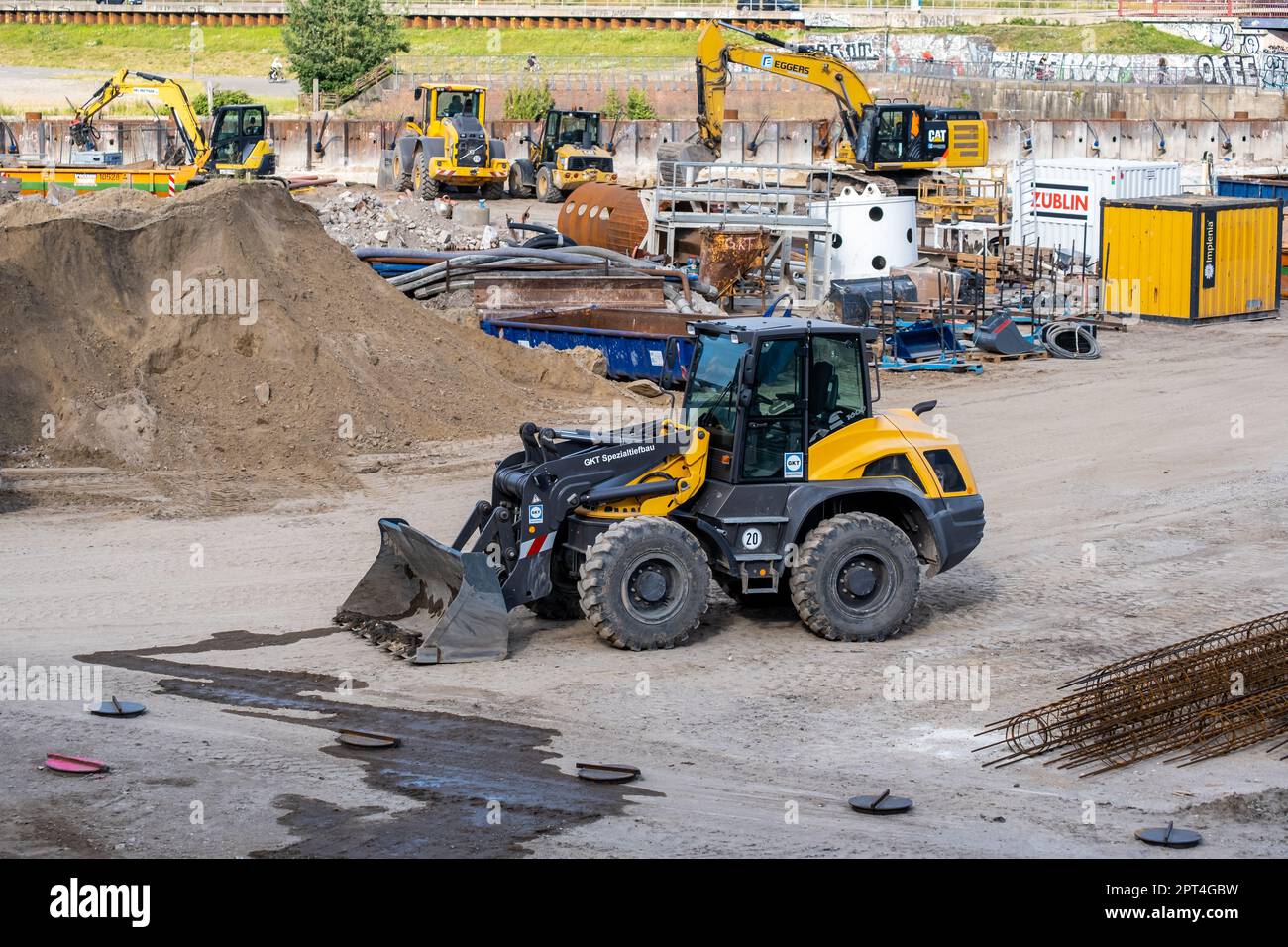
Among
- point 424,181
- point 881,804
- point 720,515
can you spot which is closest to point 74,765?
point 881,804

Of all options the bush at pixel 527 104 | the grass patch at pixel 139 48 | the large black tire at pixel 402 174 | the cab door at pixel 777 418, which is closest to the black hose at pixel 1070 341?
the cab door at pixel 777 418

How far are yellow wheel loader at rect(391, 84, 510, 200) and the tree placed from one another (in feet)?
56.6

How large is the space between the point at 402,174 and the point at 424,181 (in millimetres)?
2329

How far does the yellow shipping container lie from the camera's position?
27.1 metres

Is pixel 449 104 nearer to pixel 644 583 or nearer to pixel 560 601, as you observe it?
pixel 560 601

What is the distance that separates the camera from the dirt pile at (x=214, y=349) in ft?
55.3

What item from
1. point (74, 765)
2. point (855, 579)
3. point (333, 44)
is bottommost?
point (74, 765)

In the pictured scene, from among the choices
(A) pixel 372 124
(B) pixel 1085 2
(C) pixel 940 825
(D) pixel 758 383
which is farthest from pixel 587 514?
(B) pixel 1085 2

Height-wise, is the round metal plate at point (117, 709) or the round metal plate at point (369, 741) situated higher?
the round metal plate at point (117, 709)

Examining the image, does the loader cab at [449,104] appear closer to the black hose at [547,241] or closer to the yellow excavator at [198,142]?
the yellow excavator at [198,142]

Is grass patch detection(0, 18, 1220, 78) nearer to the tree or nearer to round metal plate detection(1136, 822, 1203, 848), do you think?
the tree

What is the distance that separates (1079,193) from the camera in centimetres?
3238

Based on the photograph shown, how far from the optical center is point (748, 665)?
36.4 ft

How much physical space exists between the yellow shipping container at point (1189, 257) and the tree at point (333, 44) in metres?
39.0
